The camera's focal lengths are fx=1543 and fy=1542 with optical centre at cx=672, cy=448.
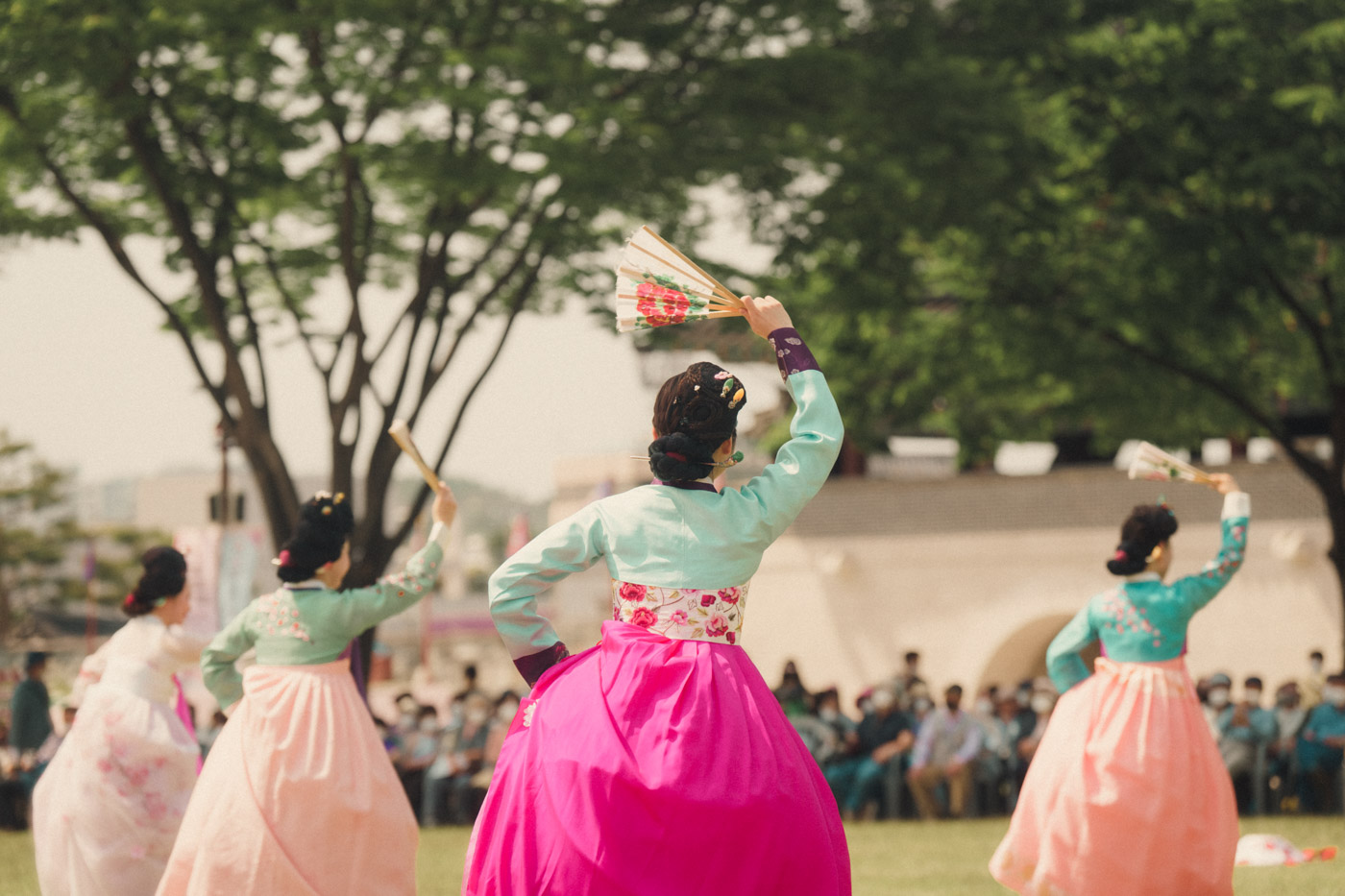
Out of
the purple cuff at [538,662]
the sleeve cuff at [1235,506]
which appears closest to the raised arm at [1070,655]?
the sleeve cuff at [1235,506]

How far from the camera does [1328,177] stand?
41.3ft

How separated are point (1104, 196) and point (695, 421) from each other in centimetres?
1120

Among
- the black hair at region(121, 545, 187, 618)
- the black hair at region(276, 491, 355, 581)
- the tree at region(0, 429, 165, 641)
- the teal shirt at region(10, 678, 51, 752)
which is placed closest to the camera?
A: the black hair at region(276, 491, 355, 581)

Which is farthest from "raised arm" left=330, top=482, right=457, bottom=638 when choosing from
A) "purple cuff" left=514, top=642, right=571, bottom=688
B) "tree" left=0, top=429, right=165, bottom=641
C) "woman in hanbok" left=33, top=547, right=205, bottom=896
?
"tree" left=0, top=429, right=165, bottom=641

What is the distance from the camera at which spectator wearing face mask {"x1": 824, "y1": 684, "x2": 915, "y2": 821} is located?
46.7ft

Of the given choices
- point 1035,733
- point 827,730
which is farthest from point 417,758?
point 1035,733

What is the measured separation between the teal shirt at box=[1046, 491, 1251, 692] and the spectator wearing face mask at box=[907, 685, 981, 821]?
7.57m

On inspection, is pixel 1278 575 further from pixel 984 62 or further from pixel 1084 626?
pixel 1084 626

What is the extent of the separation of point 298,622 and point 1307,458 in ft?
38.6

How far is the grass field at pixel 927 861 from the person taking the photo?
26.9ft

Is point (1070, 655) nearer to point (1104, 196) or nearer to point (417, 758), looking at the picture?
point (1104, 196)

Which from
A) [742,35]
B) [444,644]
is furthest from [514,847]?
[444,644]

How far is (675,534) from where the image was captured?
12.9ft

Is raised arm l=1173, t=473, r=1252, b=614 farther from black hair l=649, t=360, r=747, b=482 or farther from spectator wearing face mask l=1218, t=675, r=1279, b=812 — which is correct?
spectator wearing face mask l=1218, t=675, r=1279, b=812
